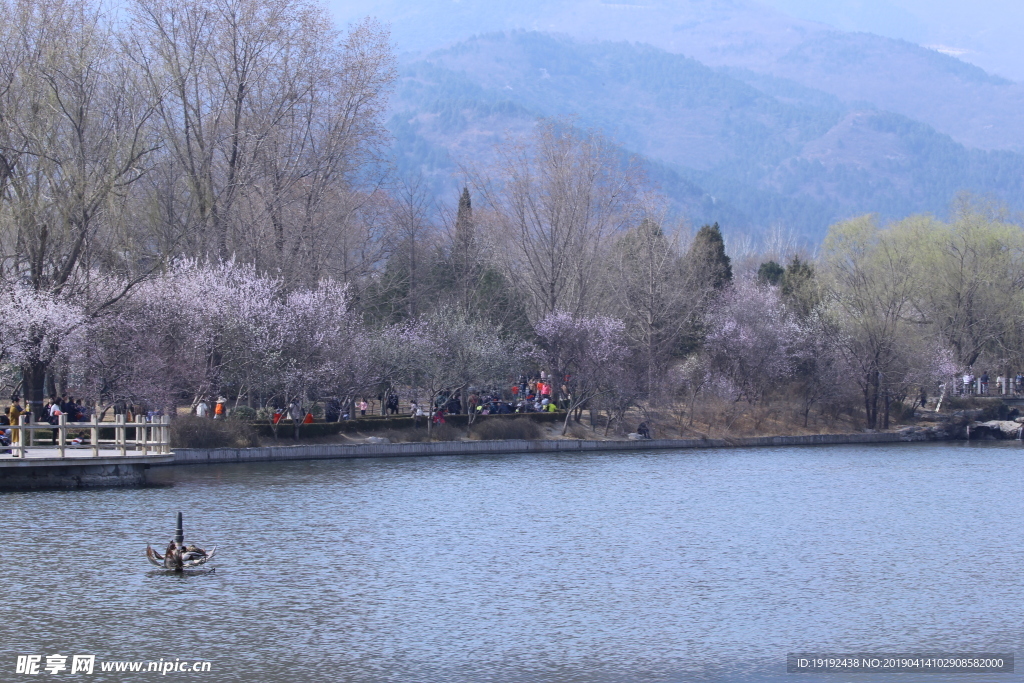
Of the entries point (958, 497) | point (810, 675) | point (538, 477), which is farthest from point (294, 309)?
point (810, 675)

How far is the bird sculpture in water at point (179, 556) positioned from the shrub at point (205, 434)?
680 inches

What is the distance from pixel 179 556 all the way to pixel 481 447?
24.6m

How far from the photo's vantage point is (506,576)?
23.7m

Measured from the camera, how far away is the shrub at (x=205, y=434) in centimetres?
4009

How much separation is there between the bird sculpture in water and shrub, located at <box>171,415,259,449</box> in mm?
17264

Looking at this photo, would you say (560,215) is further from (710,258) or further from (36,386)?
(36,386)

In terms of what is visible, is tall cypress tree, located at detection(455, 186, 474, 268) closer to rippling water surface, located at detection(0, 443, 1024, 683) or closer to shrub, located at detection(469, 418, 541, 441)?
shrub, located at detection(469, 418, 541, 441)

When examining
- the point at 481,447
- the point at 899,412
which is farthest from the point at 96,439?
the point at 899,412

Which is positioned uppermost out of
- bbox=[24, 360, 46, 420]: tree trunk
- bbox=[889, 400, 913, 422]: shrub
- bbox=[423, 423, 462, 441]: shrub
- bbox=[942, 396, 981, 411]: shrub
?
bbox=[24, 360, 46, 420]: tree trunk

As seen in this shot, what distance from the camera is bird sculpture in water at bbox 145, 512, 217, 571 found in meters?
22.9

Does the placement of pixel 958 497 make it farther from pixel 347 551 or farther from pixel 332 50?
pixel 332 50

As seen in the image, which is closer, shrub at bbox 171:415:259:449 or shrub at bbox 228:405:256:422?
shrub at bbox 171:415:259:449

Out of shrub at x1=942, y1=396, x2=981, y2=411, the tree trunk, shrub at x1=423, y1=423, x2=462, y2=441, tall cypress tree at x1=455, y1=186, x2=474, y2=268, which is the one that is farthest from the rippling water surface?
tall cypress tree at x1=455, y1=186, x2=474, y2=268

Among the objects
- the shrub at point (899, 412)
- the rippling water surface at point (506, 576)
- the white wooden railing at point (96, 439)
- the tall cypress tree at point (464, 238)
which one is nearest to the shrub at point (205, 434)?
the rippling water surface at point (506, 576)
